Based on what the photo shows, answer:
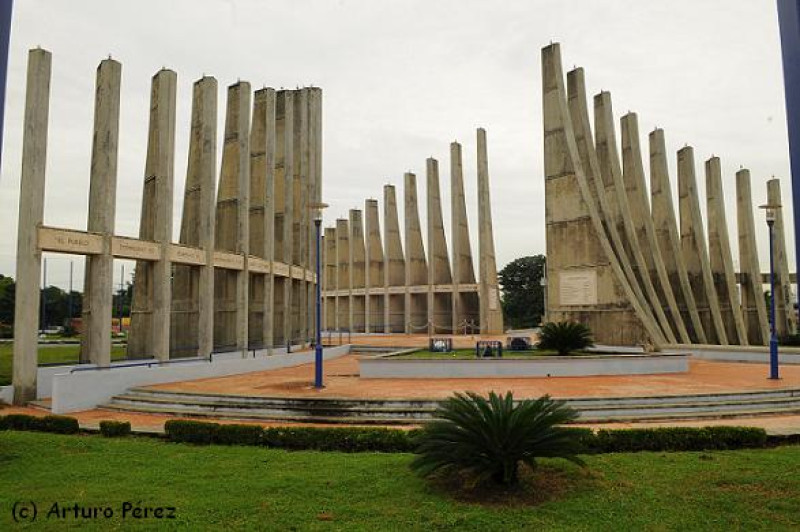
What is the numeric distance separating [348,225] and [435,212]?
46.5 feet

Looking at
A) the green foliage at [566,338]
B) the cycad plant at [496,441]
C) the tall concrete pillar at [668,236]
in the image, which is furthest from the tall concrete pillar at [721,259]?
the cycad plant at [496,441]

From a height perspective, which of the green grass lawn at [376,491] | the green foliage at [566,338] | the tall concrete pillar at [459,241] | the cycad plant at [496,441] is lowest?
the green grass lawn at [376,491]

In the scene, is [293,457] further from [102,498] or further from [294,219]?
[294,219]

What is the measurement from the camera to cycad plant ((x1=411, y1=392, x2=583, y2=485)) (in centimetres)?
795

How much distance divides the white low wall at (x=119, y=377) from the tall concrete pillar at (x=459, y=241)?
96.4ft

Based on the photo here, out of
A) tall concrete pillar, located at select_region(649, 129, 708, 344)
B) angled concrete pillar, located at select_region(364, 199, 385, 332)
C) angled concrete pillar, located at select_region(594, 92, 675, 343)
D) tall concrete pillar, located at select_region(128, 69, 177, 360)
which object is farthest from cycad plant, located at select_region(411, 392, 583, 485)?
angled concrete pillar, located at select_region(364, 199, 385, 332)

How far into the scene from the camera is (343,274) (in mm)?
65438

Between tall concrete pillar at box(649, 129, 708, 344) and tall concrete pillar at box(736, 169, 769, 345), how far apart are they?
7.35 metres

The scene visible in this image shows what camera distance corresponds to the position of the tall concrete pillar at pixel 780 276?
40281 millimetres

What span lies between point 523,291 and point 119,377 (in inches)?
2511

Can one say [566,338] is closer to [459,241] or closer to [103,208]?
[103,208]

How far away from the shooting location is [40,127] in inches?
685

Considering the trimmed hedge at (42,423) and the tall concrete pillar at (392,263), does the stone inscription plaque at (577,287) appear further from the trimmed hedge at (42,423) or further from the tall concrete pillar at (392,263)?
the tall concrete pillar at (392,263)

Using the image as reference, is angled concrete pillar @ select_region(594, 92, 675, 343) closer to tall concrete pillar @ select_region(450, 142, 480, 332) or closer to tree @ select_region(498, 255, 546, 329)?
tall concrete pillar @ select_region(450, 142, 480, 332)
